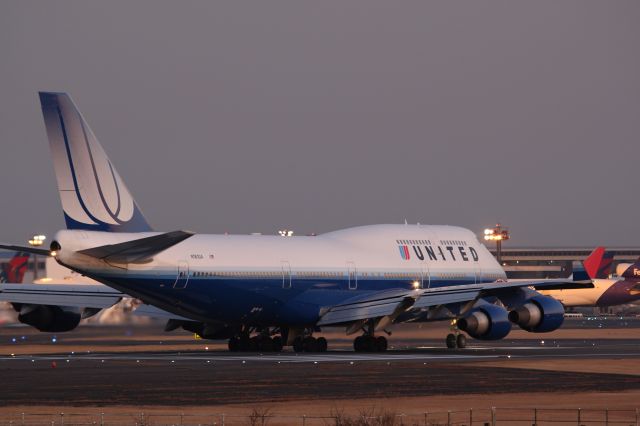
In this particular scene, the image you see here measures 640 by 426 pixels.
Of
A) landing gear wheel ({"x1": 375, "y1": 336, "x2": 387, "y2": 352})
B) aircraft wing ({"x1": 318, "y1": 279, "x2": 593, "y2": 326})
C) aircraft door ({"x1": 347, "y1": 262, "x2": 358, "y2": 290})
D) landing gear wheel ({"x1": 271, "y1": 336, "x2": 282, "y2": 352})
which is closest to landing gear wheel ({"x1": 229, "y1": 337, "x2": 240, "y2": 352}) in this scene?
landing gear wheel ({"x1": 271, "y1": 336, "x2": 282, "y2": 352})

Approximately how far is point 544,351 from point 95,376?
20586 millimetres

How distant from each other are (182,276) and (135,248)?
3.33 meters

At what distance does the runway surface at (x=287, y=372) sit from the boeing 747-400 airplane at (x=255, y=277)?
149 cm

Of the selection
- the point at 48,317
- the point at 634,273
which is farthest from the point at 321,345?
the point at 634,273

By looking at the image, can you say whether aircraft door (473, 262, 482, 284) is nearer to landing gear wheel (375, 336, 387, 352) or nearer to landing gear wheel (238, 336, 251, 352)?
landing gear wheel (375, 336, 387, 352)

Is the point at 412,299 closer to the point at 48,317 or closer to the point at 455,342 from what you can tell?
the point at 455,342

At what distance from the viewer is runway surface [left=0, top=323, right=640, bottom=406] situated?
31.4 metres

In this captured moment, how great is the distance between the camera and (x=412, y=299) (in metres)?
49.9

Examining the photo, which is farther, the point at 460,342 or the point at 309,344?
the point at 460,342


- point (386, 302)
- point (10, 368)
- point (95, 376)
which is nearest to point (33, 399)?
point (95, 376)

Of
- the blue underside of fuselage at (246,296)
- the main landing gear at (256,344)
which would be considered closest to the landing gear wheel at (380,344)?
the blue underside of fuselage at (246,296)

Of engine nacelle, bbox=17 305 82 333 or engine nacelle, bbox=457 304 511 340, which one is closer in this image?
engine nacelle, bbox=457 304 511 340

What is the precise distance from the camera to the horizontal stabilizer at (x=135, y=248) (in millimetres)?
44188

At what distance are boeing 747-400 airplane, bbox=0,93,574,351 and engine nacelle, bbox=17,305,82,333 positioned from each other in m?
0.05
